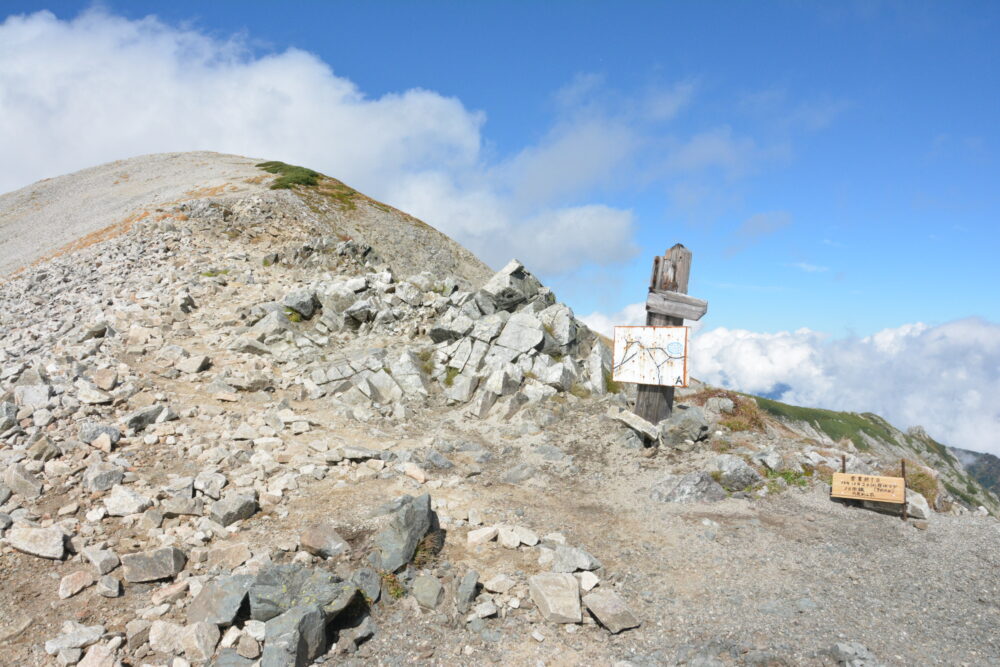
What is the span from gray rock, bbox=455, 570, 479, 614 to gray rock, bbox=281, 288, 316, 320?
50.4 ft

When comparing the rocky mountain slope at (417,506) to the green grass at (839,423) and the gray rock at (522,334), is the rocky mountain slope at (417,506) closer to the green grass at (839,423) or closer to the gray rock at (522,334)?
the gray rock at (522,334)

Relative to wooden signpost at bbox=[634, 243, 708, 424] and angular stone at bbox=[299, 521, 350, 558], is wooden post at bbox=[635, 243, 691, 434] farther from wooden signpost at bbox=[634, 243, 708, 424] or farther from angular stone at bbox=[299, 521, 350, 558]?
angular stone at bbox=[299, 521, 350, 558]

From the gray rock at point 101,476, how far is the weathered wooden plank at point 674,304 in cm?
1219

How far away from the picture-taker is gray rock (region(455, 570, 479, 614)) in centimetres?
737

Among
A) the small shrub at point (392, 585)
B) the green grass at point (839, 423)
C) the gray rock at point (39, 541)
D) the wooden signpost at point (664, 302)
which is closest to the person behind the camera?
the small shrub at point (392, 585)

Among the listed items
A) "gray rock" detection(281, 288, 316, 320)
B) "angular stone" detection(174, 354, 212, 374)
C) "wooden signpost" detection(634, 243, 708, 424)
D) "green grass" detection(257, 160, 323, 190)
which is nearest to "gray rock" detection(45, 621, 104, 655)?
"angular stone" detection(174, 354, 212, 374)

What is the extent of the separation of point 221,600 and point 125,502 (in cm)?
380

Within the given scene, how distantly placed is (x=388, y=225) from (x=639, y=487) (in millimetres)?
41073

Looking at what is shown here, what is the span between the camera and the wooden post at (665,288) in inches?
551

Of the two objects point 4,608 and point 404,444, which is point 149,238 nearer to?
point 404,444

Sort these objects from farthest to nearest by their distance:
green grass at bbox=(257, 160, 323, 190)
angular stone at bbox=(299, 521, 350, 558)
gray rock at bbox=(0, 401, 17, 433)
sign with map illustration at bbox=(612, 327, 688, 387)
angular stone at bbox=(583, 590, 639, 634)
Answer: green grass at bbox=(257, 160, 323, 190), sign with map illustration at bbox=(612, 327, 688, 387), gray rock at bbox=(0, 401, 17, 433), angular stone at bbox=(299, 521, 350, 558), angular stone at bbox=(583, 590, 639, 634)

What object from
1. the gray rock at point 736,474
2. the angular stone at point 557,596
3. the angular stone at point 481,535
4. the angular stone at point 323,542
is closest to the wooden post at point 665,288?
the gray rock at point 736,474

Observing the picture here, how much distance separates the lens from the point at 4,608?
22.5ft

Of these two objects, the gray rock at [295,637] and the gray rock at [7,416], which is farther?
the gray rock at [7,416]
